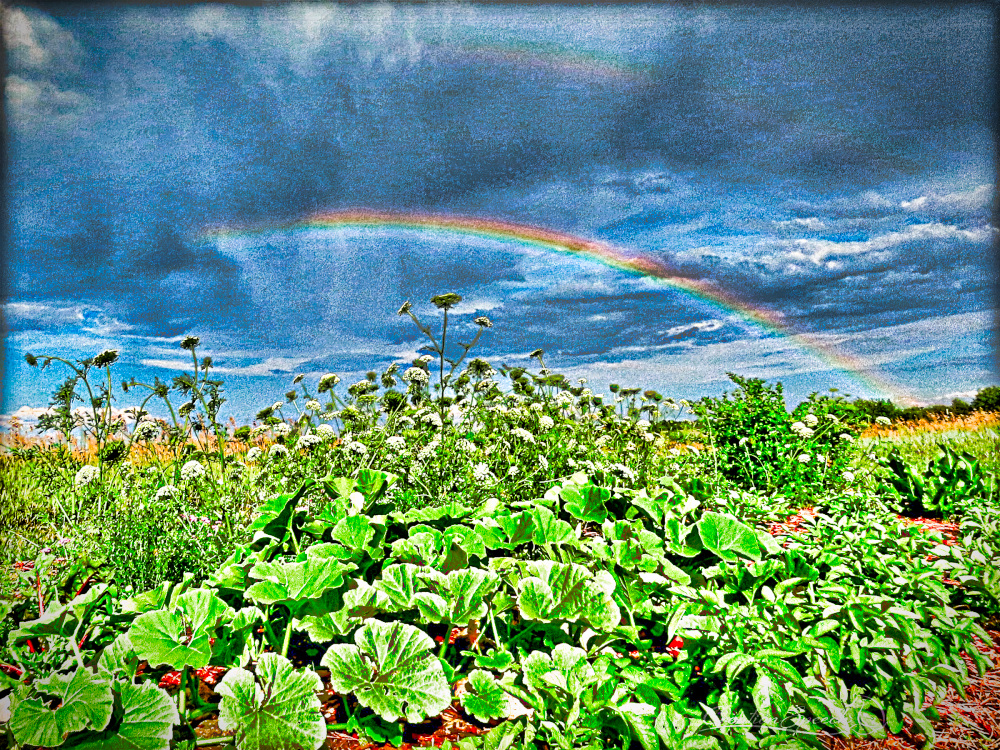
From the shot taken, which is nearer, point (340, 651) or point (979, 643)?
point (340, 651)

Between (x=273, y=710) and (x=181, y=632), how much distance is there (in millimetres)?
486

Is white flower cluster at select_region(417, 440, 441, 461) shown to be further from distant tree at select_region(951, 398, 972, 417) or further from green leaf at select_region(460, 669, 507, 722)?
distant tree at select_region(951, 398, 972, 417)

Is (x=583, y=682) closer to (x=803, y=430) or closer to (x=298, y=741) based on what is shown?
(x=298, y=741)

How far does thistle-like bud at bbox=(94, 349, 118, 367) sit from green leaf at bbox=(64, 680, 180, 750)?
2305mm

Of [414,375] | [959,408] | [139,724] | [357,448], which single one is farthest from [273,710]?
[959,408]

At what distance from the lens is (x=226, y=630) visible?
6.84 feet

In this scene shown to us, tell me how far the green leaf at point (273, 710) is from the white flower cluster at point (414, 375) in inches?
90.2

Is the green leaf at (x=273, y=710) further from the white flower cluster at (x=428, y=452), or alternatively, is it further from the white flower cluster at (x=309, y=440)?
the white flower cluster at (x=309, y=440)

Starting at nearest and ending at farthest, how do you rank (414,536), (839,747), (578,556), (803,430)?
(839,747), (414,536), (578,556), (803,430)

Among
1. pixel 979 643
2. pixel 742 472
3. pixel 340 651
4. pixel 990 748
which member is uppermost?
pixel 742 472

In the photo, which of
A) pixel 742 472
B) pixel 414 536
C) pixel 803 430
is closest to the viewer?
pixel 414 536

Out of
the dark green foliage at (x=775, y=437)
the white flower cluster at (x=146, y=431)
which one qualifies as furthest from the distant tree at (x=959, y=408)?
the white flower cluster at (x=146, y=431)

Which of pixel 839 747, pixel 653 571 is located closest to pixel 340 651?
pixel 653 571

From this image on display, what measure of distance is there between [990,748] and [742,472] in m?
2.84
